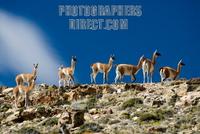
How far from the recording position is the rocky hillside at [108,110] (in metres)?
35.4

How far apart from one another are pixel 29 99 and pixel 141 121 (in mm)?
10794

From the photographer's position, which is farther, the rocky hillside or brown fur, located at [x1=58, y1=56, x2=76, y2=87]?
brown fur, located at [x1=58, y1=56, x2=76, y2=87]

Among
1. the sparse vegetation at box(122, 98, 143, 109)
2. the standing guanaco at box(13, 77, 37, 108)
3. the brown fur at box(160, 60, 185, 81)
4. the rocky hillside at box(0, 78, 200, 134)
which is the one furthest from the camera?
the brown fur at box(160, 60, 185, 81)

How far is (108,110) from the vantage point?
128 ft

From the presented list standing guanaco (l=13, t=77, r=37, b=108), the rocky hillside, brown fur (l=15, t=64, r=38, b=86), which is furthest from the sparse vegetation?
brown fur (l=15, t=64, r=38, b=86)

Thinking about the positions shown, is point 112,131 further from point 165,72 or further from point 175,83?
point 165,72

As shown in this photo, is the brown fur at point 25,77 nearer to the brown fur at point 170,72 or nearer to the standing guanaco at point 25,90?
the standing guanaco at point 25,90

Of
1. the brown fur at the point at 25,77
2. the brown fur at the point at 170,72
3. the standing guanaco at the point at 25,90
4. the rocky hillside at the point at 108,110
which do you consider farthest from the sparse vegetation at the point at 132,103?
the brown fur at the point at 25,77

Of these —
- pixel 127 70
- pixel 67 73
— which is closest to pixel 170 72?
pixel 127 70

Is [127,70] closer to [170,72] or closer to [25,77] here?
[170,72]

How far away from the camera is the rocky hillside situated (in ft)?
116

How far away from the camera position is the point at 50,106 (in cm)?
4231

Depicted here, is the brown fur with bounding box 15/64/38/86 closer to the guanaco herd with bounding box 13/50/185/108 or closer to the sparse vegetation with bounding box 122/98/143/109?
the guanaco herd with bounding box 13/50/185/108

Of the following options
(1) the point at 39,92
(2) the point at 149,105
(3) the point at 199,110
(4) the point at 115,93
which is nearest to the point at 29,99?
(1) the point at 39,92
